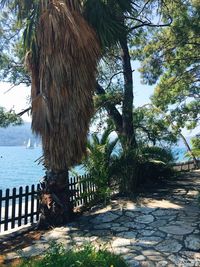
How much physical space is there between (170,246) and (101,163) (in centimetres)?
374

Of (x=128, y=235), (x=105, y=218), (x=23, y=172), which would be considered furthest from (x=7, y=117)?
(x=23, y=172)

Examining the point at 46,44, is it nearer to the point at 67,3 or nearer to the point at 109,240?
the point at 67,3

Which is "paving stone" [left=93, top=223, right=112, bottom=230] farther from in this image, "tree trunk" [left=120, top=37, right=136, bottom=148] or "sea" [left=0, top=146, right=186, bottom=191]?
"tree trunk" [left=120, top=37, right=136, bottom=148]

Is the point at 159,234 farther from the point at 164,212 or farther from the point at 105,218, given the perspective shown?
the point at 105,218

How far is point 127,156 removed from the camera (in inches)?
360

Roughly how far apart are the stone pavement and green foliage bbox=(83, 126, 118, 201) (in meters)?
0.49

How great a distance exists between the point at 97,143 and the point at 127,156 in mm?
935

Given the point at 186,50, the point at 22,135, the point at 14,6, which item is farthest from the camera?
the point at 22,135

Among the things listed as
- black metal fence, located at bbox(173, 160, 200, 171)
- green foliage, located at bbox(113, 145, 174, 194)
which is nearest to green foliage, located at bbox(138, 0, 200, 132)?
black metal fence, located at bbox(173, 160, 200, 171)

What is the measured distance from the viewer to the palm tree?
6.63 m

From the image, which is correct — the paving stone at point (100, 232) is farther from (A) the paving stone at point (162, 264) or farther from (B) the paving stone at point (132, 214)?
(A) the paving stone at point (162, 264)

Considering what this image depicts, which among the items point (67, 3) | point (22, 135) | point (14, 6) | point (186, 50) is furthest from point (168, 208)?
point (22, 135)

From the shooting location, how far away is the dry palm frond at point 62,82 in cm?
662

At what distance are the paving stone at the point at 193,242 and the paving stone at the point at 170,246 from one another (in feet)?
0.48
